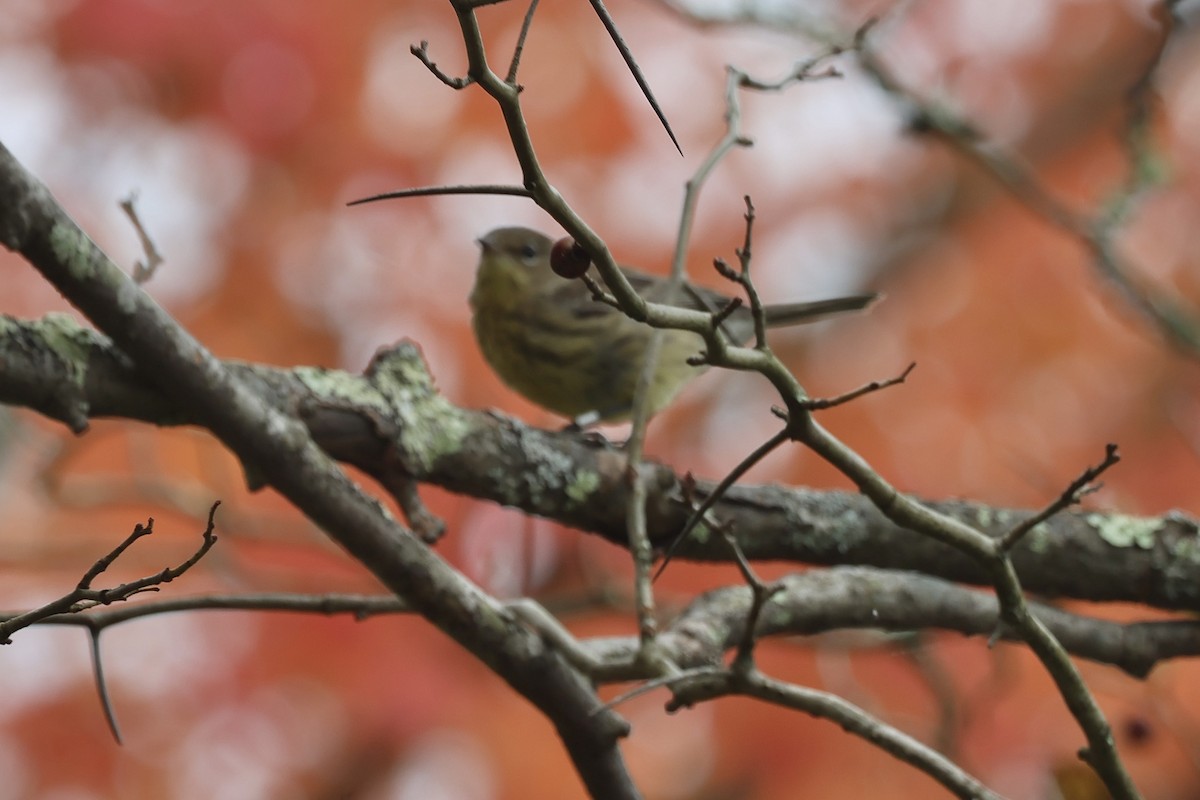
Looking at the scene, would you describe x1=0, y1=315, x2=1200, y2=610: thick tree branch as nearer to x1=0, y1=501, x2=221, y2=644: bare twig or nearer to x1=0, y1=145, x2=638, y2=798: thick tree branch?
x1=0, y1=145, x2=638, y2=798: thick tree branch

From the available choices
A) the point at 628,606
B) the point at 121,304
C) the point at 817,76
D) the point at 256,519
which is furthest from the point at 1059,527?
the point at 256,519

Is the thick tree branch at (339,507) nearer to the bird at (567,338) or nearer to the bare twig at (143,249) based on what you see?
the bare twig at (143,249)

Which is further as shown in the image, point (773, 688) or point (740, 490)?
point (740, 490)

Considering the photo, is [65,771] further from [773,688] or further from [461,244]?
[773,688]

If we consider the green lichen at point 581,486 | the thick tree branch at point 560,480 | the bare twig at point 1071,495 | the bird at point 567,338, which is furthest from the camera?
the bird at point 567,338

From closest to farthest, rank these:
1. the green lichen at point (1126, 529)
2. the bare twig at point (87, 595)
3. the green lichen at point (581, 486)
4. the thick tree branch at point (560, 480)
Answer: the bare twig at point (87, 595), the thick tree branch at point (560, 480), the green lichen at point (581, 486), the green lichen at point (1126, 529)

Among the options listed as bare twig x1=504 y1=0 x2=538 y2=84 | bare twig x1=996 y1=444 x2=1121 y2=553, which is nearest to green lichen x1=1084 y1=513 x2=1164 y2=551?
bare twig x1=996 y1=444 x2=1121 y2=553

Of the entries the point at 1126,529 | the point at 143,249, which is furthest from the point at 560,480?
the point at 1126,529

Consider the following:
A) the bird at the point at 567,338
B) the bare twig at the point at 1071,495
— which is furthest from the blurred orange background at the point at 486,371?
the bare twig at the point at 1071,495

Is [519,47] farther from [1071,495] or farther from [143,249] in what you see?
[143,249]

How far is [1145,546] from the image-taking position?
139 inches

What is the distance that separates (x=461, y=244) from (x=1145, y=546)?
392 centimetres

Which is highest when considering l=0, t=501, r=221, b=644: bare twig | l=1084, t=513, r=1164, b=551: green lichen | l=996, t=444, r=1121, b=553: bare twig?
l=1084, t=513, r=1164, b=551: green lichen

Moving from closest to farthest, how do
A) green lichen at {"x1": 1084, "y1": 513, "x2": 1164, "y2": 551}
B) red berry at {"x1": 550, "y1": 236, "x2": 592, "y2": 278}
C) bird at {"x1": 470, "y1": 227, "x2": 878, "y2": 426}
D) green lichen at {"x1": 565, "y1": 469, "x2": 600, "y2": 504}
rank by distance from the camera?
1. red berry at {"x1": 550, "y1": 236, "x2": 592, "y2": 278}
2. green lichen at {"x1": 565, "y1": 469, "x2": 600, "y2": 504}
3. green lichen at {"x1": 1084, "y1": 513, "x2": 1164, "y2": 551}
4. bird at {"x1": 470, "y1": 227, "x2": 878, "y2": 426}
